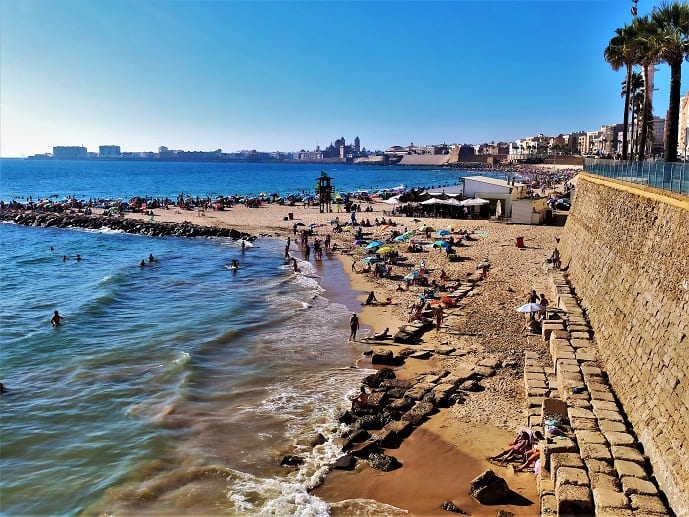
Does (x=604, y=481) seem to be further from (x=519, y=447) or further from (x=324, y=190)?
(x=324, y=190)

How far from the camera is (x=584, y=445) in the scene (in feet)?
29.8

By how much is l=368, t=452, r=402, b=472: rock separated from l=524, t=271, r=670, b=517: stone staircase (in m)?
2.92

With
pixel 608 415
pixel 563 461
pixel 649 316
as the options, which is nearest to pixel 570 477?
pixel 563 461

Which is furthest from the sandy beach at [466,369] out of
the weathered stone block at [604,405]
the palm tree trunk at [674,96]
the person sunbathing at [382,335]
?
the palm tree trunk at [674,96]

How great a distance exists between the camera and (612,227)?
52.9 ft

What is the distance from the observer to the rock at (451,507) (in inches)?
368

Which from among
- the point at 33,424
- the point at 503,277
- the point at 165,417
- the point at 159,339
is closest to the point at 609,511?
the point at 165,417

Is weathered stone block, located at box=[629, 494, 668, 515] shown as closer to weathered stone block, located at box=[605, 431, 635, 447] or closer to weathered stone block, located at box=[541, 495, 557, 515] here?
weathered stone block, located at box=[541, 495, 557, 515]

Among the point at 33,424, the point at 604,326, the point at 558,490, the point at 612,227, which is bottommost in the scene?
the point at 33,424

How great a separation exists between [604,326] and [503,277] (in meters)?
11.7

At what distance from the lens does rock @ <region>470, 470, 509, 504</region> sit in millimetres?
9461

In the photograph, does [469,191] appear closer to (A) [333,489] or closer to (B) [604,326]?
(B) [604,326]

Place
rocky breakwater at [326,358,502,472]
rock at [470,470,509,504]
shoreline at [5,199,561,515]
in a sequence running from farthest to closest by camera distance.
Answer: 1. rocky breakwater at [326,358,502,472]
2. shoreline at [5,199,561,515]
3. rock at [470,470,509,504]

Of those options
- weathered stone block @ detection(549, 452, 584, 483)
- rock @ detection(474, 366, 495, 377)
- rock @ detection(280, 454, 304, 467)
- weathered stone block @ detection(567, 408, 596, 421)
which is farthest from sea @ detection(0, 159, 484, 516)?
weathered stone block @ detection(567, 408, 596, 421)
